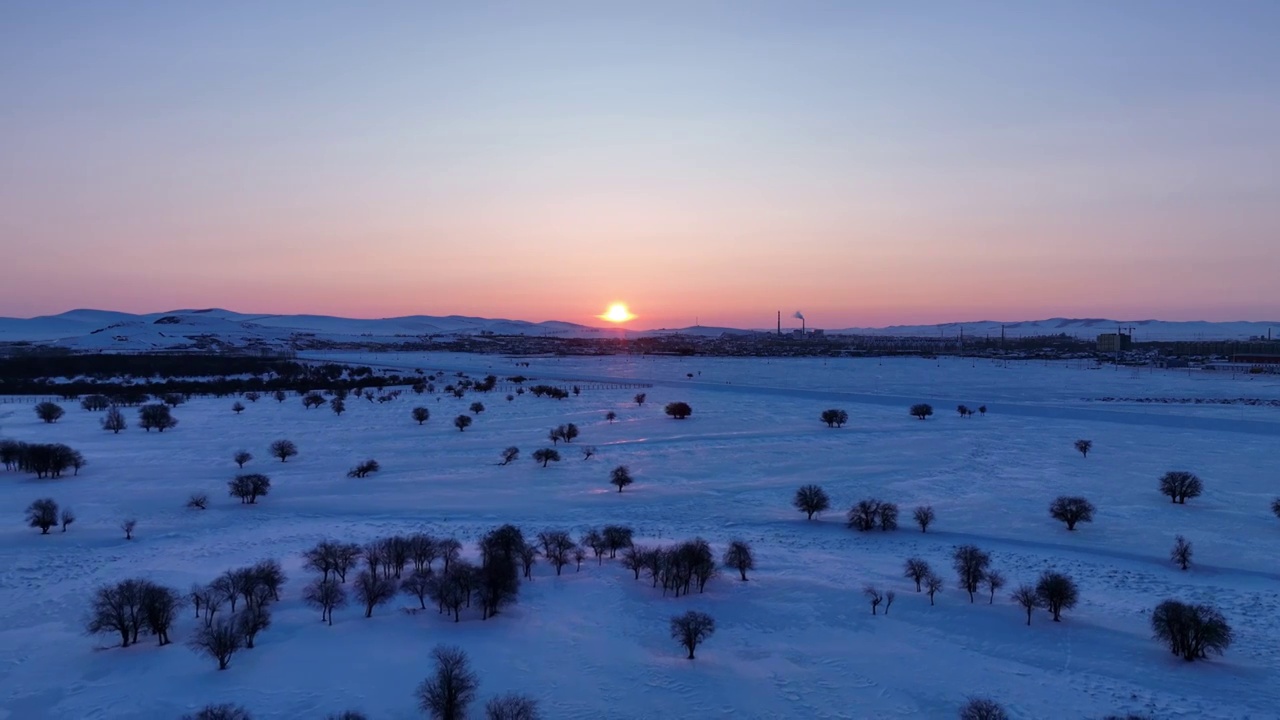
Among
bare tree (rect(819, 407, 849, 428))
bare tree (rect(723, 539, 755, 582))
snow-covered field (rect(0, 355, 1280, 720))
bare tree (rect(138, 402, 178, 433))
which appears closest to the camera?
snow-covered field (rect(0, 355, 1280, 720))

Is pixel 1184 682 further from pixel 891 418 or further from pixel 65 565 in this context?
pixel 891 418

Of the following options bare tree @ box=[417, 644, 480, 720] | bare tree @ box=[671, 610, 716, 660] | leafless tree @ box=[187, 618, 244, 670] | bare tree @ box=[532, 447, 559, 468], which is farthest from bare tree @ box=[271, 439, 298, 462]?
bare tree @ box=[671, 610, 716, 660]

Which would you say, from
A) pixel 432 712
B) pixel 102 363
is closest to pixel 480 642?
pixel 432 712

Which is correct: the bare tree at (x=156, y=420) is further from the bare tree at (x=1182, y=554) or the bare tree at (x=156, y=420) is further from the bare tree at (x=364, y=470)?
the bare tree at (x=1182, y=554)

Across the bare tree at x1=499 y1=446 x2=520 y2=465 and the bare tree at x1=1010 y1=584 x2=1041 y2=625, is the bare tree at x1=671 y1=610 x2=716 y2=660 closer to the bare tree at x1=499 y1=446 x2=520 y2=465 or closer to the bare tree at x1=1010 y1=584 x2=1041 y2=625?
the bare tree at x1=1010 y1=584 x2=1041 y2=625

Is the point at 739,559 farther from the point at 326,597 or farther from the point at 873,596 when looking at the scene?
the point at 326,597

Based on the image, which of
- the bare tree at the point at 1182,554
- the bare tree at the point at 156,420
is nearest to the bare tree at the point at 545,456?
the bare tree at the point at 1182,554

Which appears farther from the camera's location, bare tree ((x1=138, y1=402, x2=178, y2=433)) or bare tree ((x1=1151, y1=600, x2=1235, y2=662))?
bare tree ((x1=138, y1=402, x2=178, y2=433))
